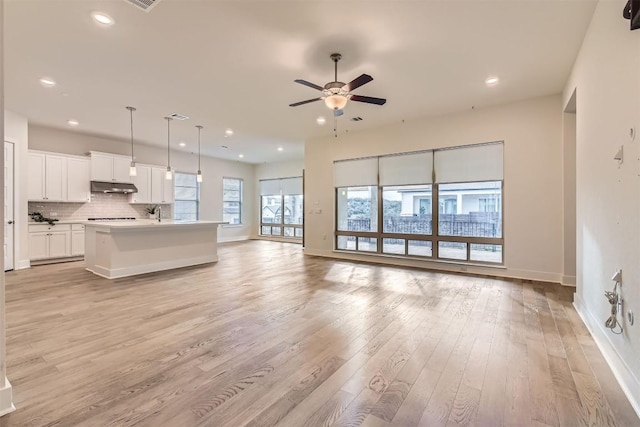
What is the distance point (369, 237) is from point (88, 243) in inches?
230

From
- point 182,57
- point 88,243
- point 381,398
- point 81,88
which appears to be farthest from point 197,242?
point 381,398

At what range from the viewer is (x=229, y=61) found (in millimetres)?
3766

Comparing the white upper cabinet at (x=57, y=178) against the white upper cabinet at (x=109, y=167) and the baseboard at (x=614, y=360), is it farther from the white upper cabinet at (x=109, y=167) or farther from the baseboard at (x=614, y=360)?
the baseboard at (x=614, y=360)

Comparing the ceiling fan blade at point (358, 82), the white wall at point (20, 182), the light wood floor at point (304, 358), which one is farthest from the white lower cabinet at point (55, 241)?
Result: the ceiling fan blade at point (358, 82)

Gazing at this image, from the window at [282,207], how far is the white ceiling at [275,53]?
5.26 metres

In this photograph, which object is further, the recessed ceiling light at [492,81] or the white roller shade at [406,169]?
the white roller shade at [406,169]

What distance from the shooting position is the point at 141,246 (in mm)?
5438

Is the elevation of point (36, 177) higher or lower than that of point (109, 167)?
→ lower

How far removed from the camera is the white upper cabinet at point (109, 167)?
7215mm

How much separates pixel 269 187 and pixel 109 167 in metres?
5.34

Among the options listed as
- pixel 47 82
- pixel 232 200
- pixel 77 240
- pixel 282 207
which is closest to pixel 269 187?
pixel 282 207

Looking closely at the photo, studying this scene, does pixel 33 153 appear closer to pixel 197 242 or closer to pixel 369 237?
pixel 197 242

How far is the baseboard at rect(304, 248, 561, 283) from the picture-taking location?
16.4 feet

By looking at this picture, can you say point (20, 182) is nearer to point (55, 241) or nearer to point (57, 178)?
point (57, 178)
